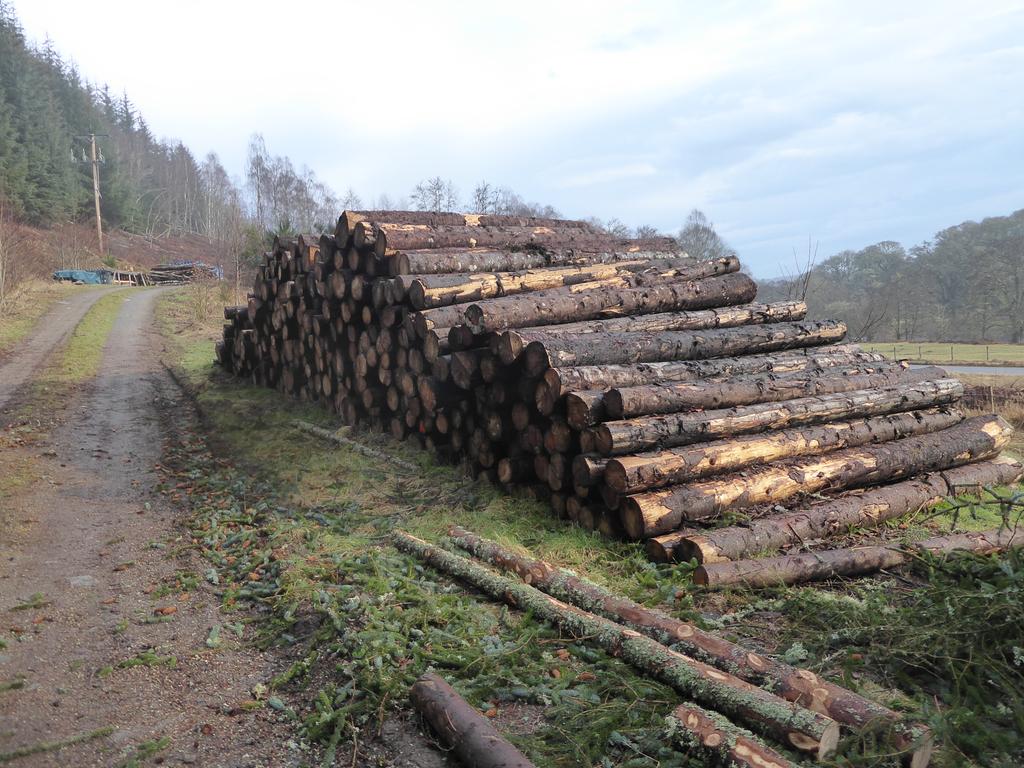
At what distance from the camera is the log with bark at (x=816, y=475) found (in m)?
6.19

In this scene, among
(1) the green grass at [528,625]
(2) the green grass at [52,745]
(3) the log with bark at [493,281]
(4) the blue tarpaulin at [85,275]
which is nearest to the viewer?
(1) the green grass at [528,625]

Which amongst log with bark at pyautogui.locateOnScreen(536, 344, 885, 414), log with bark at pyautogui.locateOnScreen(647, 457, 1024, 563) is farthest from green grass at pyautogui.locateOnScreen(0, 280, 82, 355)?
log with bark at pyautogui.locateOnScreen(647, 457, 1024, 563)

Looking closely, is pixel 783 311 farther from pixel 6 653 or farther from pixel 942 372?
pixel 6 653


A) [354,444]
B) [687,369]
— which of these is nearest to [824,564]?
[687,369]

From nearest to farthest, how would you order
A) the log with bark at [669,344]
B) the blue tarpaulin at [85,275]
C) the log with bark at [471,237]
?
the log with bark at [669,344] < the log with bark at [471,237] < the blue tarpaulin at [85,275]

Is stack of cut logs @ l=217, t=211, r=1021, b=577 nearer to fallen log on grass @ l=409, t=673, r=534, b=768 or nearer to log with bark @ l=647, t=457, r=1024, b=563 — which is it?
log with bark @ l=647, t=457, r=1024, b=563

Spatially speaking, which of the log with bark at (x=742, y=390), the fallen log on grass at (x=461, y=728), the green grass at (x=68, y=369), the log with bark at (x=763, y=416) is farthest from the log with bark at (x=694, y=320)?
the green grass at (x=68, y=369)

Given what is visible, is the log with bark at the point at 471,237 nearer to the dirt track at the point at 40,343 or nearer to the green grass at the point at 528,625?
the green grass at the point at 528,625

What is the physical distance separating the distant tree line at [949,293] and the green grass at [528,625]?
3175cm

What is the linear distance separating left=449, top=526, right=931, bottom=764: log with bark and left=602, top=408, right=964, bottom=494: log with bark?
1.23 meters

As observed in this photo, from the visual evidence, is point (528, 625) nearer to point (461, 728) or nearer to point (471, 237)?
point (461, 728)

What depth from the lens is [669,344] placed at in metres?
8.04

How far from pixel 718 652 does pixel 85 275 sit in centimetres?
4587

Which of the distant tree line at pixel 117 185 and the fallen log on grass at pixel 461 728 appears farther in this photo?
the distant tree line at pixel 117 185
